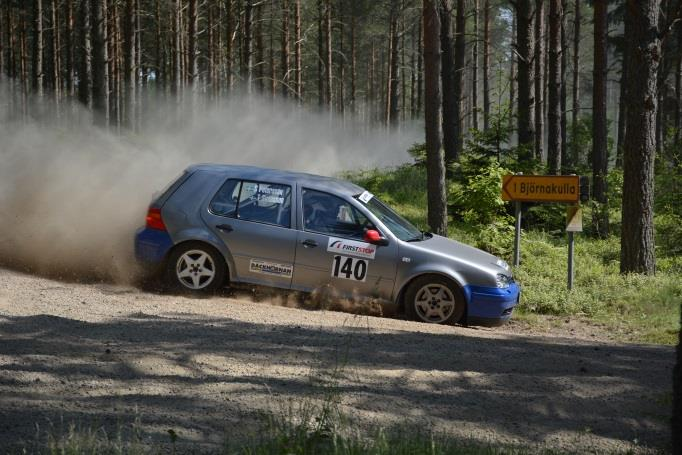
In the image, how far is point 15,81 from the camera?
56625 millimetres

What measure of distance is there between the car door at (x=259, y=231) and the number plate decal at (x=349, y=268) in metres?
0.58

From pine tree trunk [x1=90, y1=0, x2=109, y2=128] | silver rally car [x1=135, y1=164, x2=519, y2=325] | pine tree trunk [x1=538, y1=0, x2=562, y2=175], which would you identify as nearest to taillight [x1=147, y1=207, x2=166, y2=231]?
silver rally car [x1=135, y1=164, x2=519, y2=325]

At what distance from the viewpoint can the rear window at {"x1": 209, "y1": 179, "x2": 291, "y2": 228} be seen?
36.0 ft

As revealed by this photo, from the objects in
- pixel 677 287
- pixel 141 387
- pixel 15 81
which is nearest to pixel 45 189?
pixel 141 387

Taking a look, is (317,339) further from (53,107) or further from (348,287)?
(53,107)

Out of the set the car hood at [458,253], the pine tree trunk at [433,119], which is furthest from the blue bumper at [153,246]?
the pine tree trunk at [433,119]

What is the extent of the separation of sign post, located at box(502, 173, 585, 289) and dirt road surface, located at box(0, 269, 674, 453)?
405 centimetres

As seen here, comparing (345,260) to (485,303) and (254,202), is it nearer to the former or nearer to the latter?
(254,202)

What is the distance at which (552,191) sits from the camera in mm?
13633

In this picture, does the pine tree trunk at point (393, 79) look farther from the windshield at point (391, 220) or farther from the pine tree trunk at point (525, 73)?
the windshield at point (391, 220)

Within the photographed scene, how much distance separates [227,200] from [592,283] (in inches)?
261

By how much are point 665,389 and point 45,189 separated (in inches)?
445

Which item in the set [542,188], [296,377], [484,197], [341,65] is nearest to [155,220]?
[296,377]

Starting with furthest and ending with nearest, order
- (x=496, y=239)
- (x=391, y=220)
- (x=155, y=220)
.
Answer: (x=496, y=239)
(x=391, y=220)
(x=155, y=220)
